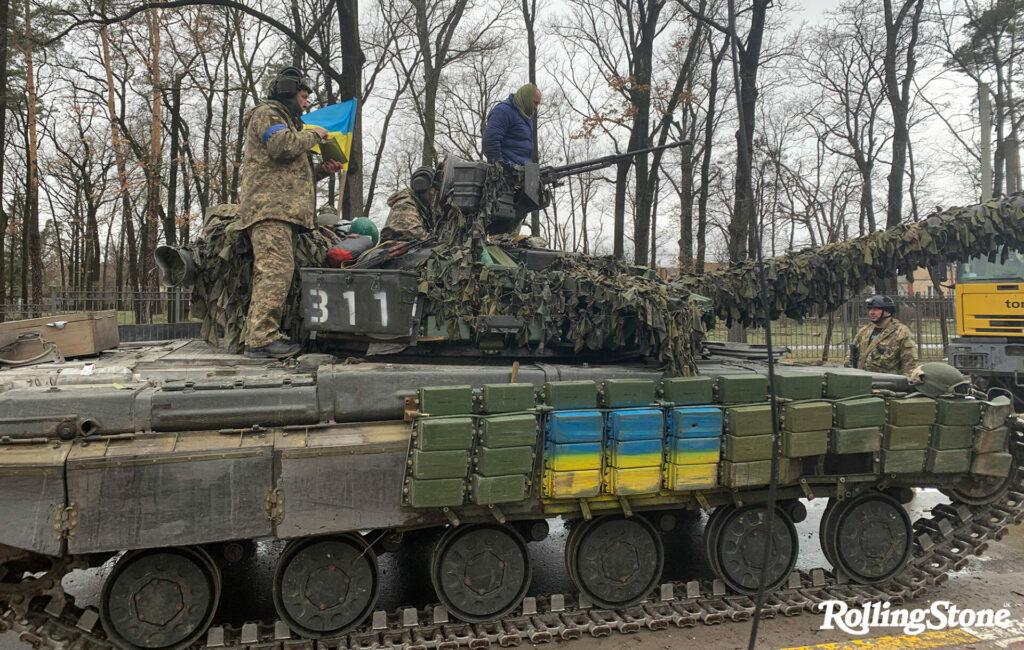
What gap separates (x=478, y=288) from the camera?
16.5 ft

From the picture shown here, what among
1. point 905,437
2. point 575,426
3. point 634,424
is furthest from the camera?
point 905,437

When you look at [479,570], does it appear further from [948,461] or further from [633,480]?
[948,461]

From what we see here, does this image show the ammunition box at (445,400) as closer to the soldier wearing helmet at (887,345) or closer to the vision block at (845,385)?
the vision block at (845,385)

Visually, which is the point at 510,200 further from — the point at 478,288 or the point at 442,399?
the point at 442,399

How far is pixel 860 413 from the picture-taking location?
505cm

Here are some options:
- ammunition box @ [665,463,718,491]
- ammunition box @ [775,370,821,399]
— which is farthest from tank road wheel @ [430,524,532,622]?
ammunition box @ [775,370,821,399]

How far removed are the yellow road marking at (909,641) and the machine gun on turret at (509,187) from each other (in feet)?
13.1

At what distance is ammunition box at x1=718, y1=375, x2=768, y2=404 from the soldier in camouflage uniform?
3199 millimetres

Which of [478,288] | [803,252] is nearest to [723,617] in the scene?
[478,288]

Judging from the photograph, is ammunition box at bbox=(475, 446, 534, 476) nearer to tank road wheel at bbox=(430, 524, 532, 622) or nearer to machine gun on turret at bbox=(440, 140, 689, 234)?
tank road wheel at bbox=(430, 524, 532, 622)

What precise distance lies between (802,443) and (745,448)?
446 millimetres

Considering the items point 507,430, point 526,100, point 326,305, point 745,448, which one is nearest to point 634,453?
point 745,448

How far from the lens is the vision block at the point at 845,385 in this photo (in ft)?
16.9

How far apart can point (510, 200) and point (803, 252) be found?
2.91 metres
